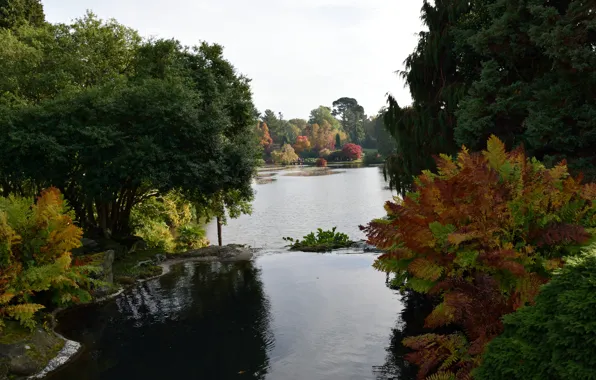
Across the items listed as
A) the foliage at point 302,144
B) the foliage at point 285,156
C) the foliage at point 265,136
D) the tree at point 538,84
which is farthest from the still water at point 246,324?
the foliage at point 302,144

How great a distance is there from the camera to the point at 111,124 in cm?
1299

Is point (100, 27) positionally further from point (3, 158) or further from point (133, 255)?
point (133, 255)

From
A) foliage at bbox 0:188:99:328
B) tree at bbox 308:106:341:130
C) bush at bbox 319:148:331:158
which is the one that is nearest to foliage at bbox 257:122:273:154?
bush at bbox 319:148:331:158

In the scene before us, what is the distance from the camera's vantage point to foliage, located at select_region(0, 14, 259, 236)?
12.5m

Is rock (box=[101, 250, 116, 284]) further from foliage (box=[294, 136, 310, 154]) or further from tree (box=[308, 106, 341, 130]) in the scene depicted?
tree (box=[308, 106, 341, 130])

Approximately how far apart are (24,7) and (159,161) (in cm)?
1735

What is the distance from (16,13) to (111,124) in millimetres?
15343

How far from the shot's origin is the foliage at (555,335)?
11.6 feet

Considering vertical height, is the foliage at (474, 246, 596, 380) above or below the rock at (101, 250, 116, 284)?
above

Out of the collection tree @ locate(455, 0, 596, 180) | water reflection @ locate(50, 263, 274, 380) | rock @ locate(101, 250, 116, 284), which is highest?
tree @ locate(455, 0, 596, 180)

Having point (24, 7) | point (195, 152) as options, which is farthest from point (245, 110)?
point (24, 7)

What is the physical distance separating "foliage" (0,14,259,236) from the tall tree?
205 inches

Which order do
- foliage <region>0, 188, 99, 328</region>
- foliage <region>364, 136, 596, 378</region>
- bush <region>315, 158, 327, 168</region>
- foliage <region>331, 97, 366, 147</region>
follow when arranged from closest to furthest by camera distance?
foliage <region>364, 136, 596, 378</region> → foliage <region>0, 188, 99, 328</region> → bush <region>315, 158, 327, 168</region> → foliage <region>331, 97, 366, 147</region>

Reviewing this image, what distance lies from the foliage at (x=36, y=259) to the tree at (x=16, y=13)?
1710 cm
